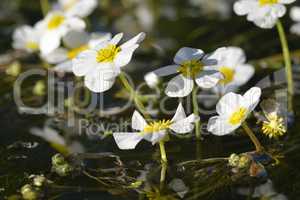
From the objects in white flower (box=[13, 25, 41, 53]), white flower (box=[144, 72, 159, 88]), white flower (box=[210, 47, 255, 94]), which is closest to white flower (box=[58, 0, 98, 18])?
white flower (box=[13, 25, 41, 53])

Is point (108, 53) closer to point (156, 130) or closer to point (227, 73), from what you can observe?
point (156, 130)

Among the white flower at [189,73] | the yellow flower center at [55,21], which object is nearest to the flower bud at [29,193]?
the white flower at [189,73]

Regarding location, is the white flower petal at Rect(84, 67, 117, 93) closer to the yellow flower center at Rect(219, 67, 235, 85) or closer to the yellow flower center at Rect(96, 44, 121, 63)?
the yellow flower center at Rect(96, 44, 121, 63)

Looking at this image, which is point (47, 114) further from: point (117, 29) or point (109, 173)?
point (117, 29)

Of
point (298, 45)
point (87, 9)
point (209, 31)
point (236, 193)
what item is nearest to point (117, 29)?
point (209, 31)

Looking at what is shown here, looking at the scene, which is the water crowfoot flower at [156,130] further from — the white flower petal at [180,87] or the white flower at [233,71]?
the white flower at [233,71]
